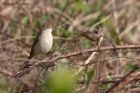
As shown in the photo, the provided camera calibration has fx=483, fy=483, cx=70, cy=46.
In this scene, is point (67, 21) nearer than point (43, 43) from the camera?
No

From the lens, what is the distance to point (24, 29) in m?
8.49

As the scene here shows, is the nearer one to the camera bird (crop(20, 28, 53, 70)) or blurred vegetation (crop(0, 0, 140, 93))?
bird (crop(20, 28, 53, 70))

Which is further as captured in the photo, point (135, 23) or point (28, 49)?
point (135, 23)

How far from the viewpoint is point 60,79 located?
6.12 feet

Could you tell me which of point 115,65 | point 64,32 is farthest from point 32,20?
point 115,65

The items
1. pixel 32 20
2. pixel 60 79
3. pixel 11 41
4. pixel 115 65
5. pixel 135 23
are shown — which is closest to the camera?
pixel 60 79

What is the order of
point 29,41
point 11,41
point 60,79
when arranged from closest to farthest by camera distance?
point 60,79
point 11,41
point 29,41

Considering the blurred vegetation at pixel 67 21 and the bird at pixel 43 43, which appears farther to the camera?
the blurred vegetation at pixel 67 21

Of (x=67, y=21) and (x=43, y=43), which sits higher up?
(x=67, y=21)

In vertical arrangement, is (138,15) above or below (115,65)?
above

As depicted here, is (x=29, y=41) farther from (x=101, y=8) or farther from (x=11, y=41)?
(x=101, y=8)

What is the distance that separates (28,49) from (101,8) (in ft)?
8.32

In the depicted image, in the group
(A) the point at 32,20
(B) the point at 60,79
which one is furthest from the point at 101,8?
(B) the point at 60,79

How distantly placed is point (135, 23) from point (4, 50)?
3.43 meters
